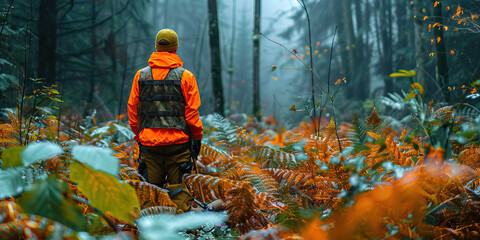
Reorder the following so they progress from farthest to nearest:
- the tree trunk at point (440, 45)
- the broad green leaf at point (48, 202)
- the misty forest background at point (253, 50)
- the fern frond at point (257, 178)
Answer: the tree trunk at point (440, 45) → the misty forest background at point (253, 50) → the fern frond at point (257, 178) → the broad green leaf at point (48, 202)

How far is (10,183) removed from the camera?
3.74 ft

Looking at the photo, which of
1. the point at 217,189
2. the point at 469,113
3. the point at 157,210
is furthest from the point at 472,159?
the point at 157,210

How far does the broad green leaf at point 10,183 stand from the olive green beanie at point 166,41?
264 cm

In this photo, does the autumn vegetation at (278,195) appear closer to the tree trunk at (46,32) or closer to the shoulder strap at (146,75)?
the shoulder strap at (146,75)

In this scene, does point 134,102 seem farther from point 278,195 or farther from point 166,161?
point 278,195

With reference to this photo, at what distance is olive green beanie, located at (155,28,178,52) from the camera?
11.8 feet

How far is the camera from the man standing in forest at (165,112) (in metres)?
3.53

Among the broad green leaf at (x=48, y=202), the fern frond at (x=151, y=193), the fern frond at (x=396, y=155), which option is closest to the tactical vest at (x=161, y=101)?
the fern frond at (x=151, y=193)

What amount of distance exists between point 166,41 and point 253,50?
8499mm

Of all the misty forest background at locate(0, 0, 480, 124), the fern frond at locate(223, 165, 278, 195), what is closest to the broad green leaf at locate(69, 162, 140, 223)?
the fern frond at locate(223, 165, 278, 195)

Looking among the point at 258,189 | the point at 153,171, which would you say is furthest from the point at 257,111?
the point at 258,189

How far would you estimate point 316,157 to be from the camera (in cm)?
286

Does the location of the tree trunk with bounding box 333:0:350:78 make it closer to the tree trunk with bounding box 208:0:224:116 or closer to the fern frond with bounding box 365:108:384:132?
the tree trunk with bounding box 208:0:224:116

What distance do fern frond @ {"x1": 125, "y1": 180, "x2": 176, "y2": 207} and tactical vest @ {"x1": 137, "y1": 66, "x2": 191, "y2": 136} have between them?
4.08 ft
